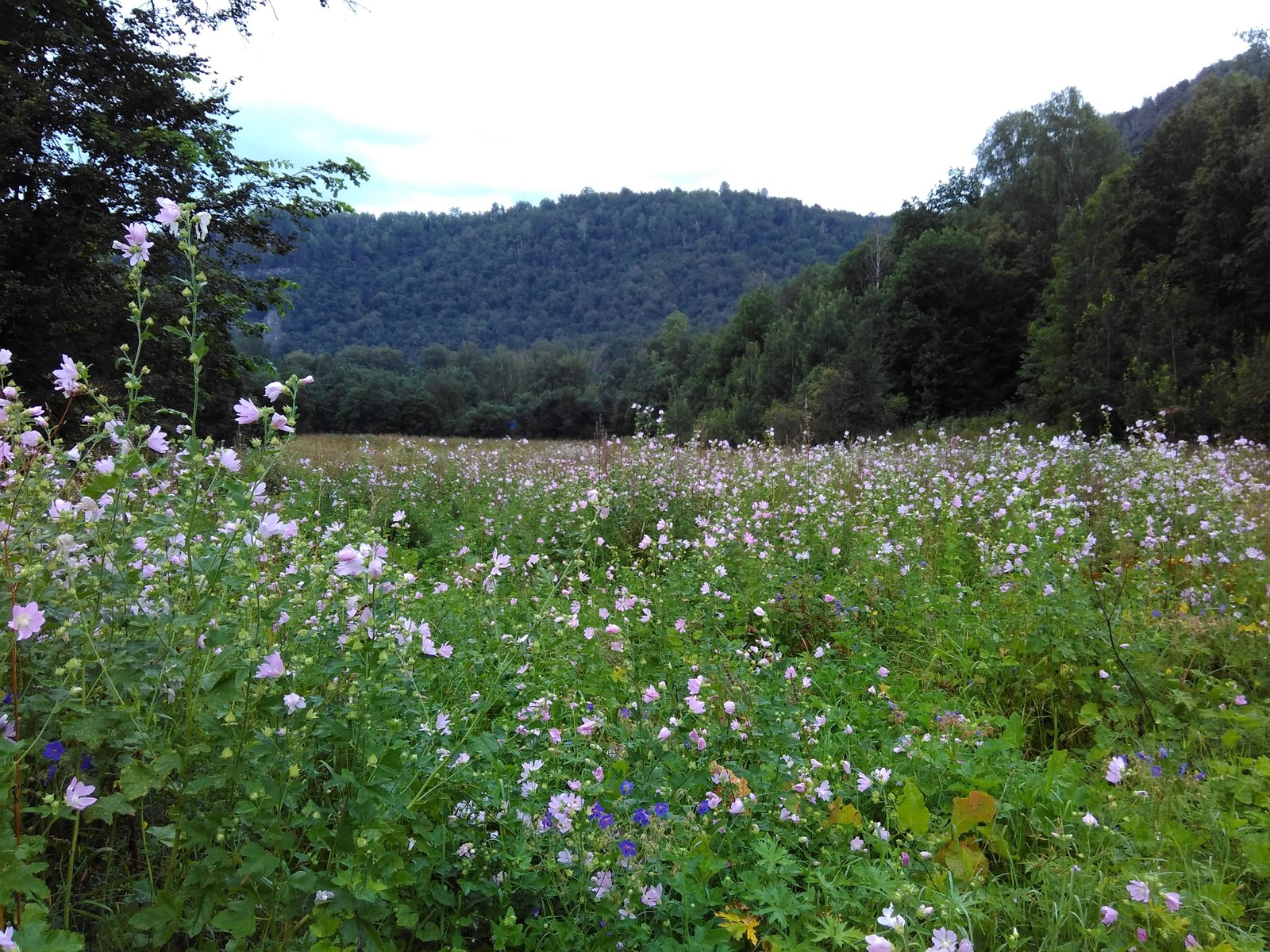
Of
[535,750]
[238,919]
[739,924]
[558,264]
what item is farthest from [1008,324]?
[558,264]

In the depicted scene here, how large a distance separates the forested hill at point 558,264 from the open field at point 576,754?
3332 inches

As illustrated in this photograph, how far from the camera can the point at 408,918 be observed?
1.48 m

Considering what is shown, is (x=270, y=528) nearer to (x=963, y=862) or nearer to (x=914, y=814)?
(x=914, y=814)

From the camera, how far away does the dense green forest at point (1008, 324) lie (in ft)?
69.6

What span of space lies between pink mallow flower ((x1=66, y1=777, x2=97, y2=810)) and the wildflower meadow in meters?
0.01

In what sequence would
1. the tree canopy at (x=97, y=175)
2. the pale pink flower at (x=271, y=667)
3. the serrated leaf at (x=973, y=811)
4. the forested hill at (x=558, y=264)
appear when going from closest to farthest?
the pale pink flower at (x=271, y=667), the serrated leaf at (x=973, y=811), the tree canopy at (x=97, y=175), the forested hill at (x=558, y=264)

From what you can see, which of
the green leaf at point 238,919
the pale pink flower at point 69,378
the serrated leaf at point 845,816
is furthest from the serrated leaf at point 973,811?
the pale pink flower at point 69,378

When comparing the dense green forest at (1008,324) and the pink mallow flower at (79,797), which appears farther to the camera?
the dense green forest at (1008,324)

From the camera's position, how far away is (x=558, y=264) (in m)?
108

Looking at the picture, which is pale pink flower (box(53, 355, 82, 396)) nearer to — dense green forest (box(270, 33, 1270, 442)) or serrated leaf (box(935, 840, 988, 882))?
serrated leaf (box(935, 840, 988, 882))

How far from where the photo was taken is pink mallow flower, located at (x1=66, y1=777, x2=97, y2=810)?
4.71 ft

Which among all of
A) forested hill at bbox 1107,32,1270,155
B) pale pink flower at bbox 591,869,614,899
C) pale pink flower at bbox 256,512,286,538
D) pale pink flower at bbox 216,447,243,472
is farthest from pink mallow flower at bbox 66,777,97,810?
forested hill at bbox 1107,32,1270,155

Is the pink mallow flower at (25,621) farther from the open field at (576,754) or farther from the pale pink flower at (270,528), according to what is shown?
the pale pink flower at (270,528)

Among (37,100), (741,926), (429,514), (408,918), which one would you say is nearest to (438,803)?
(408,918)
